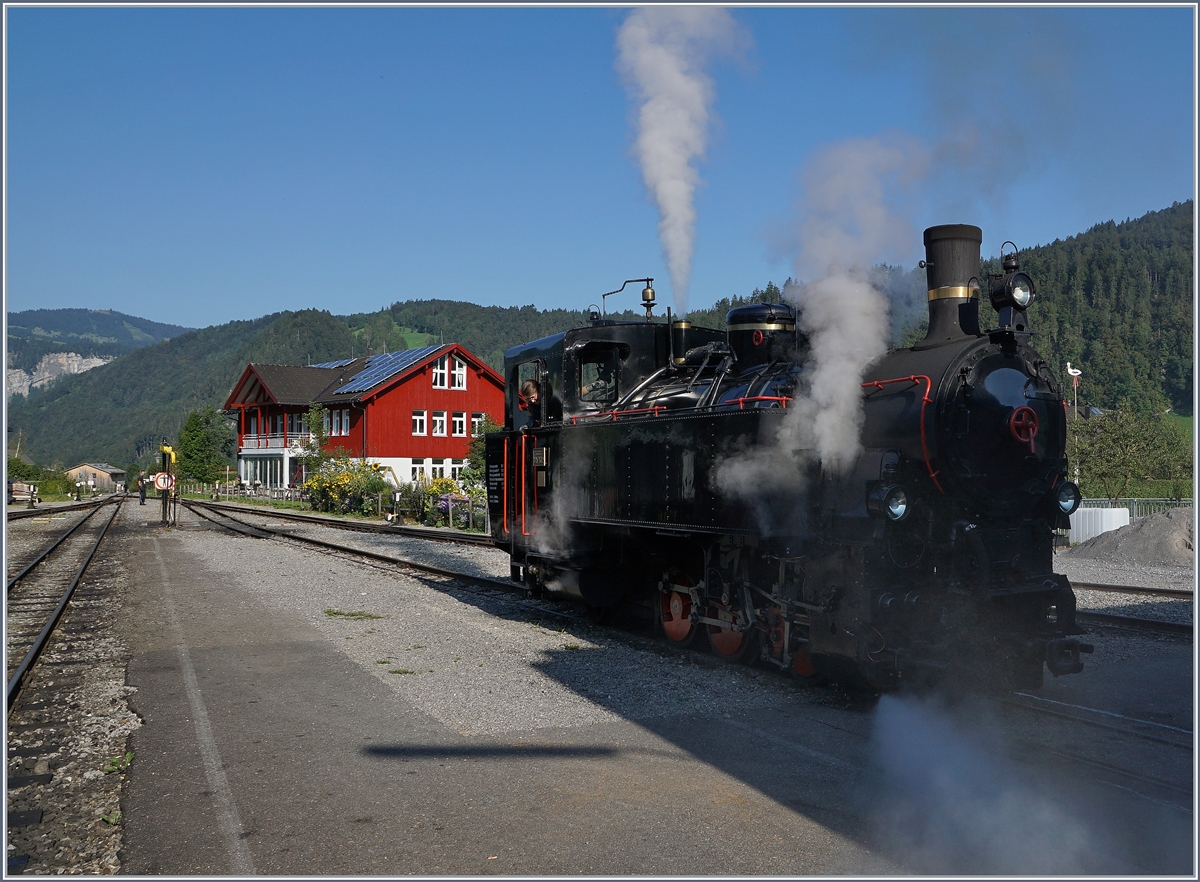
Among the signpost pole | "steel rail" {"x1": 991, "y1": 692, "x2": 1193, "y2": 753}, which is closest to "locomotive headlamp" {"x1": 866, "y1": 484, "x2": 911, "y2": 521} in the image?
"steel rail" {"x1": 991, "y1": 692, "x2": 1193, "y2": 753}

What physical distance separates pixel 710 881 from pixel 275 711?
4.22 m

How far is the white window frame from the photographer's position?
4766 cm

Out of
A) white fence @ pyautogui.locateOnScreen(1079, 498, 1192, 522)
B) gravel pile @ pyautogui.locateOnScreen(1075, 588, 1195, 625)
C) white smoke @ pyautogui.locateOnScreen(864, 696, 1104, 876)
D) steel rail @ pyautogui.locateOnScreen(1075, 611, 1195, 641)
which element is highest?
white fence @ pyautogui.locateOnScreen(1079, 498, 1192, 522)

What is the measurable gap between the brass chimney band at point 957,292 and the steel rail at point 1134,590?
6.74 metres

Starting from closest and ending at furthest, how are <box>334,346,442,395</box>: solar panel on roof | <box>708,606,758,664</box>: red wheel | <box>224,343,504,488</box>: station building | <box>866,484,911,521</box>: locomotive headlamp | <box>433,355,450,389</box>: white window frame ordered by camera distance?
1. <box>866,484,911,521</box>: locomotive headlamp
2. <box>708,606,758,664</box>: red wheel
3. <box>224,343,504,488</box>: station building
4. <box>334,346,442,395</box>: solar panel on roof
5. <box>433,355,450,389</box>: white window frame

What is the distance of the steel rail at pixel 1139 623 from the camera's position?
917cm

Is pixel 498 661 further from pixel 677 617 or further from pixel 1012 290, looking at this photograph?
pixel 1012 290

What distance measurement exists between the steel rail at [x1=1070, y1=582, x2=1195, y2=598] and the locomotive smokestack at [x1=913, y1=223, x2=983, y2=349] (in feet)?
22.0

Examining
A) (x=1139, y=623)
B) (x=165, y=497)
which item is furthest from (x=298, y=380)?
(x=1139, y=623)

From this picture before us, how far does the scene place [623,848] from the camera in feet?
14.3

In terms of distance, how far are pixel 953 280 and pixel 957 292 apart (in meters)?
0.09

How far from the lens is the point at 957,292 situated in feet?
22.2

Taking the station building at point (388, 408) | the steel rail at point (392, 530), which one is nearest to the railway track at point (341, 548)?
the steel rail at point (392, 530)

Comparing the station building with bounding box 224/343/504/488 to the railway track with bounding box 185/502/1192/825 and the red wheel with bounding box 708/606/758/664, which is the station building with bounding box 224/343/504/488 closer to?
the red wheel with bounding box 708/606/758/664
